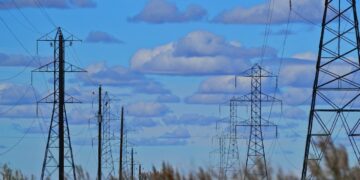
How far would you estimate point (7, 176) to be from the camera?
47.2 metres

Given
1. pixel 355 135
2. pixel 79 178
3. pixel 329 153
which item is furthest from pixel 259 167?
pixel 79 178

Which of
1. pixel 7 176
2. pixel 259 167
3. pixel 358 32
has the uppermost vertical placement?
pixel 358 32

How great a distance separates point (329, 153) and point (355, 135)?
2227cm

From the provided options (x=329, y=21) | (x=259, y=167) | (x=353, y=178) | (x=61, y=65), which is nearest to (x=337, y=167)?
(x=353, y=178)

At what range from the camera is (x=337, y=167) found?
11.5m

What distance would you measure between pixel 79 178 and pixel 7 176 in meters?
7.53

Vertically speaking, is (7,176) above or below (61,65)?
below

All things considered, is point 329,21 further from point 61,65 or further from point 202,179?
point 202,179

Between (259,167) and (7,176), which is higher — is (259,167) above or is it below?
Result: above

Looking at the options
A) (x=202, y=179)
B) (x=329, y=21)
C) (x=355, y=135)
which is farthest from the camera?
(x=329, y=21)

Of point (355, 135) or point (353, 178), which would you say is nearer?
point (353, 178)

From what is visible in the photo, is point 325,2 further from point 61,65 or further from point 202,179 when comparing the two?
point 202,179

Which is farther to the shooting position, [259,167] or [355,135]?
[355,135]

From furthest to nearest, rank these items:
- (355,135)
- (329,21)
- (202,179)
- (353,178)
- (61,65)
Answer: (61,65)
(329,21)
(355,135)
(202,179)
(353,178)
